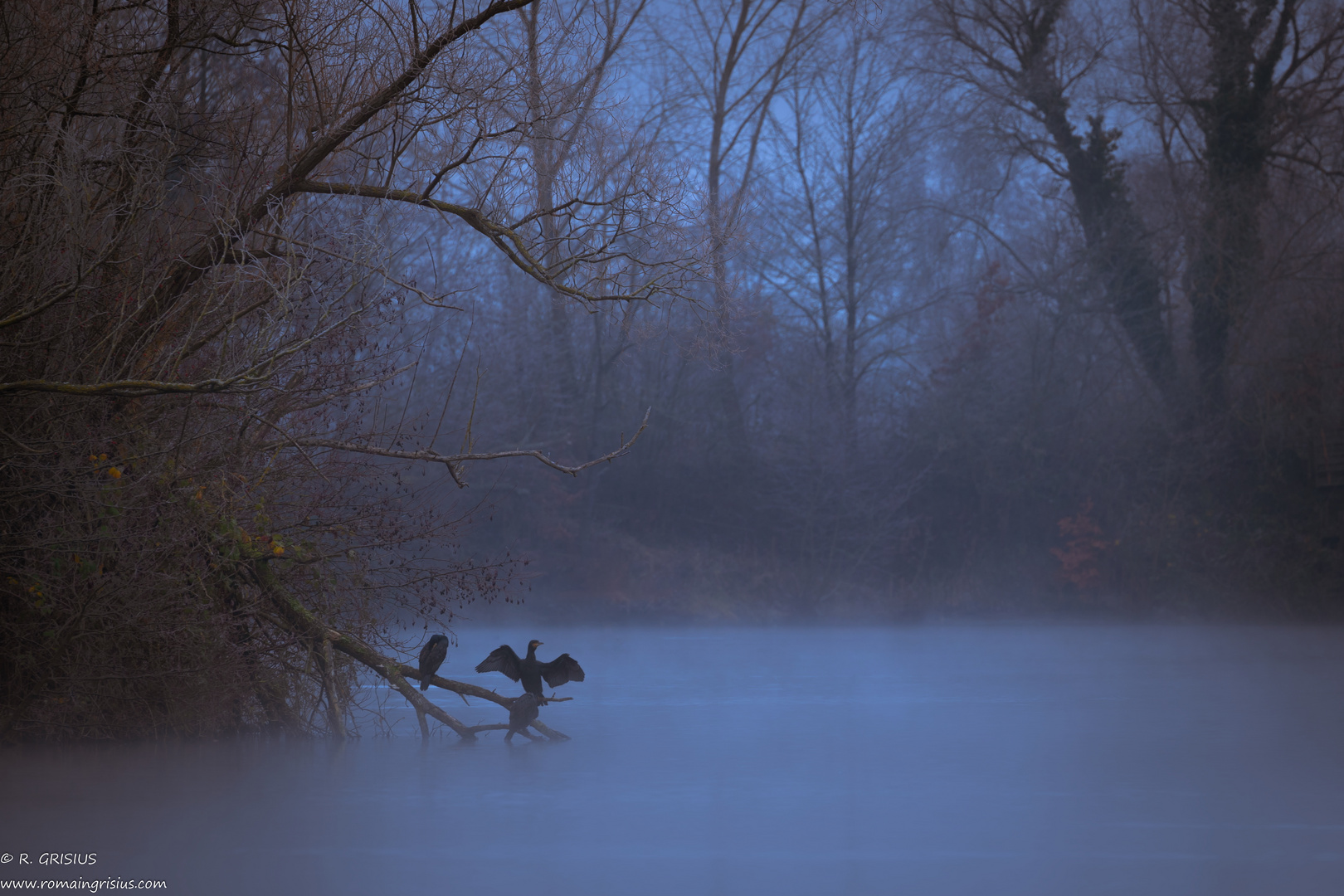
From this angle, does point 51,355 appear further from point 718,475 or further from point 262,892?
point 718,475

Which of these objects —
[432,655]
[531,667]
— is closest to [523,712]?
[531,667]

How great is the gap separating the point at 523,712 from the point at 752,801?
1.87 m

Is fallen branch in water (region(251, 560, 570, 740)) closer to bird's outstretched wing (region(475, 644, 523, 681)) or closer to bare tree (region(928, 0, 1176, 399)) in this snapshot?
bird's outstretched wing (region(475, 644, 523, 681))

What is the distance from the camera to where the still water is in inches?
215

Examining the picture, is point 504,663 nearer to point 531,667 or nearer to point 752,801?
point 531,667

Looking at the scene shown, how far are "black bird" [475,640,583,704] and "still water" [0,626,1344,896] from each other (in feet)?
1.77

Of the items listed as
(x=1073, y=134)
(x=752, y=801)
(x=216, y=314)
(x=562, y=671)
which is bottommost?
(x=752, y=801)

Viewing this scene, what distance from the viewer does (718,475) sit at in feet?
73.2

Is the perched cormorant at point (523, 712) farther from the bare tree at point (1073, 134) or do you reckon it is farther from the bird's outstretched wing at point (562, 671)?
the bare tree at point (1073, 134)

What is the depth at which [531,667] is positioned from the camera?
7.94 m

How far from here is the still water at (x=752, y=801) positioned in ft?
17.9

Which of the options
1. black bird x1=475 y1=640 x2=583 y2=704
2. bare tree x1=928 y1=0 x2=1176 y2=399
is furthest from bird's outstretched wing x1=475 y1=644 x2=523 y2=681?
bare tree x1=928 y1=0 x2=1176 y2=399

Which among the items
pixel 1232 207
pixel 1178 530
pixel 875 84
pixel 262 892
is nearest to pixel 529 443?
pixel 875 84

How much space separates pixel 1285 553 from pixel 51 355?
18.9m
